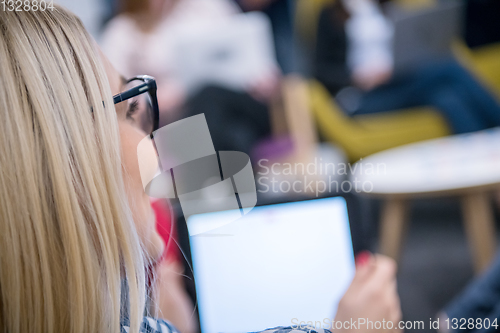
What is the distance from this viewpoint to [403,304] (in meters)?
0.99

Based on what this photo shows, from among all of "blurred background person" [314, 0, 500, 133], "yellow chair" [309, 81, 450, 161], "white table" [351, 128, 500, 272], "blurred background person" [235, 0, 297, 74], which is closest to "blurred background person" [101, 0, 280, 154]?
"blurred background person" [235, 0, 297, 74]

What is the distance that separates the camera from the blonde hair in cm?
26

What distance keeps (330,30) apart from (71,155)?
1900 mm

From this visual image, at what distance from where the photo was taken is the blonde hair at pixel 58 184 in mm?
263

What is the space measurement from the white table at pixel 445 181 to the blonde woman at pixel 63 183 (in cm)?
71

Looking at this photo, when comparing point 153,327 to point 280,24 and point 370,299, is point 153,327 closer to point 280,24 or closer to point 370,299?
point 370,299

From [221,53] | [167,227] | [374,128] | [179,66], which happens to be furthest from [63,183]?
[374,128]

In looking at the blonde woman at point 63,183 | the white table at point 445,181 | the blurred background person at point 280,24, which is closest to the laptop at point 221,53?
the blurred background person at point 280,24

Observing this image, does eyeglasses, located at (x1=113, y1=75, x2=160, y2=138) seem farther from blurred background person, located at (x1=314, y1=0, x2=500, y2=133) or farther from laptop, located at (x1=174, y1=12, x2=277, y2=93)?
blurred background person, located at (x1=314, y1=0, x2=500, y2=133)

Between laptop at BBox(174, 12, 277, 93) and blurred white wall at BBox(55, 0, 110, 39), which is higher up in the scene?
laptop at BBox(174, 12, 277, 93)

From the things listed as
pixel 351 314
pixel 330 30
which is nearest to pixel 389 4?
pixel 330 30

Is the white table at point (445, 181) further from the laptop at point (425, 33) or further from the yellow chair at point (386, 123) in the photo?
the laptop at point (425, 33)

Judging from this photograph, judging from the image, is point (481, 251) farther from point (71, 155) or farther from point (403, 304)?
point (71, 155)

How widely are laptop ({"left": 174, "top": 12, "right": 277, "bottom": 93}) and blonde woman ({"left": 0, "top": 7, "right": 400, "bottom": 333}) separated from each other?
56 cm
